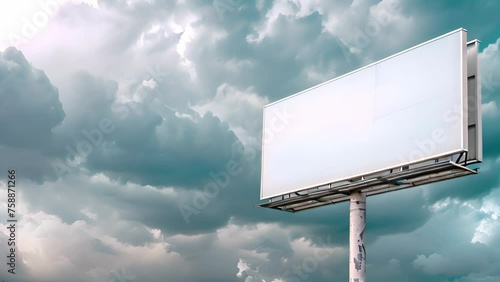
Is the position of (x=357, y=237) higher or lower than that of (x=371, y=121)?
lower

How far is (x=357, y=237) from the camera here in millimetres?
25625

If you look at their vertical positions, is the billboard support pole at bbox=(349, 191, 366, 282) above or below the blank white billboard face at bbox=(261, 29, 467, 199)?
below

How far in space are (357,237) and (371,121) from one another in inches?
149

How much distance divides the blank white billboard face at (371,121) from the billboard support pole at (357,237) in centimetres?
102

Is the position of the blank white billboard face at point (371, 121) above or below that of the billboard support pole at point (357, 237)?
above

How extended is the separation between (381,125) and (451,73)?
3104 mm

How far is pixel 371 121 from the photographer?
2525 centimetres

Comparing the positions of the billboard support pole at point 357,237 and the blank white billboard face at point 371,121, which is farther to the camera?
the billboard support pole at point 357,237

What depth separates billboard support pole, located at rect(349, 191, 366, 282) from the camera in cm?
2547

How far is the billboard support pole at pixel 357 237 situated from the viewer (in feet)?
83.6

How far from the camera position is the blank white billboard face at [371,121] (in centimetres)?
2261

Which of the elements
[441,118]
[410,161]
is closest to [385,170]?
[410,161]

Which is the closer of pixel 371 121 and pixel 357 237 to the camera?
pixel 371 121

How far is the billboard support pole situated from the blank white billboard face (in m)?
1.02
